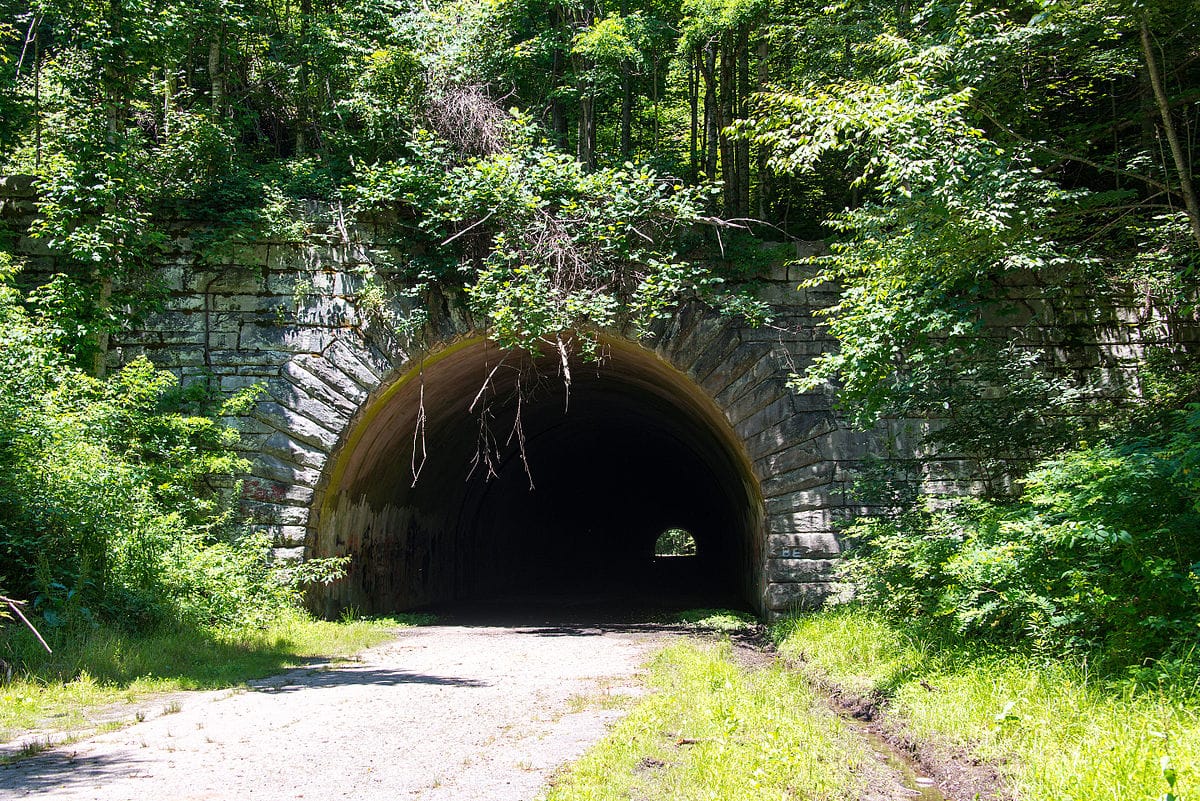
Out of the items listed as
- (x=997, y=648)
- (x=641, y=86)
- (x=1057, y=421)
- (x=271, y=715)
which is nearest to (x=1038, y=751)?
(x=997, y=648)

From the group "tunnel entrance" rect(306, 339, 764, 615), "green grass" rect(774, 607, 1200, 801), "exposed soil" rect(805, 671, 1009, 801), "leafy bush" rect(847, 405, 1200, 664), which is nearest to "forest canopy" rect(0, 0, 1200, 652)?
"leafy bush" rect(847, 405, 1200, 664)

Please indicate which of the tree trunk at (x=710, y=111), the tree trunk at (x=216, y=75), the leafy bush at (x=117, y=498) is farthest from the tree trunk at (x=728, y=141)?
the leafy bush at (x=117, y=498)

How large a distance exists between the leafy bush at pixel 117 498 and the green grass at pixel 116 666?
0.31 m

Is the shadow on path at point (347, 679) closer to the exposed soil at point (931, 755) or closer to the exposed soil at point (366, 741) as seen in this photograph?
the exposed soil at point (366, 741)

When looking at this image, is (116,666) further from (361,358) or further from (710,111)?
(710,111)

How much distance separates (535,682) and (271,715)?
212 centimetres

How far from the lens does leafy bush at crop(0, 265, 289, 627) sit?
22.9 feet

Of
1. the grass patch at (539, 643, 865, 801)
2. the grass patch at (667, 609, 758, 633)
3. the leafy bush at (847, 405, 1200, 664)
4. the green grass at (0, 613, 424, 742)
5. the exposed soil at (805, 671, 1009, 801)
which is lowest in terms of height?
the grass patch at (667, 609, 758, 633)

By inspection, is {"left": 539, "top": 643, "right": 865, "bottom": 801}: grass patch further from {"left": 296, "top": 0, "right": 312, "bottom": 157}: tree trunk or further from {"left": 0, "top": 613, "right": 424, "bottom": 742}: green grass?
{"left": 296, "top": 0, "right": 312, "bottom": 157}: tree trunk

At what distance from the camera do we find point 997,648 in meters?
5.50

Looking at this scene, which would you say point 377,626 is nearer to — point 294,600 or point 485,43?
point 294,600

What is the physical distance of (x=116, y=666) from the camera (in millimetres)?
6203

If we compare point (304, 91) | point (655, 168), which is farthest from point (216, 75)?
point (655, 168)

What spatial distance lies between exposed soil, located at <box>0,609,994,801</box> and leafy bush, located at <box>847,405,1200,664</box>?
3.67 feet
